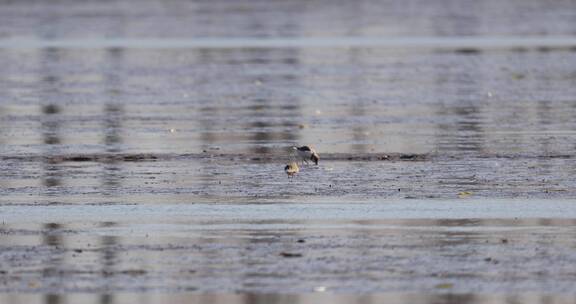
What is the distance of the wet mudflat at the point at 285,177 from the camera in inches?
410

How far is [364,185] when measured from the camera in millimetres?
14781

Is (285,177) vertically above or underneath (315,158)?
underneath

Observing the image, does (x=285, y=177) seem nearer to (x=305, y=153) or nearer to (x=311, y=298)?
(x=305, y=153)

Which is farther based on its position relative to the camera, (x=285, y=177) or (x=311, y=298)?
(x=285, y=177)

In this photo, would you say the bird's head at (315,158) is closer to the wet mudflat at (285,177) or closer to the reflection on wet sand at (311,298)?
the wet mudflat at (285,177)

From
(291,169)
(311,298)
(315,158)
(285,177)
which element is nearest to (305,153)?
(315,158)

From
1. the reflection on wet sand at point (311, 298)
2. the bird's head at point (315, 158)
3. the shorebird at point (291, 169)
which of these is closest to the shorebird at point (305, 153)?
the bird's head at point (315, 158)

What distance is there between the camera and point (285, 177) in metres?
15.5

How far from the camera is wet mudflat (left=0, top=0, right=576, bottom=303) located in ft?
34.2

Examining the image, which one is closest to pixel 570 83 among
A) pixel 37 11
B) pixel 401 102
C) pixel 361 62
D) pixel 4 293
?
pixel 401 102

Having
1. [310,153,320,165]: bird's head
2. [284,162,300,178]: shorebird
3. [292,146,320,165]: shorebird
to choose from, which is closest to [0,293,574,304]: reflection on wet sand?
[284,162,300,178]: shorebird

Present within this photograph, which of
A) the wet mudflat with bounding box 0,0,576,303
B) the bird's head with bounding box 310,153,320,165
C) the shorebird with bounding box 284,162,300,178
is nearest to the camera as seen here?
the wet mudflat with bounding box 0,0,576,303

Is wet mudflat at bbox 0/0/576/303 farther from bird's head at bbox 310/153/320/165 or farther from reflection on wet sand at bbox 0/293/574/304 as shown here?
bird's head at bbox 310/153/320/165

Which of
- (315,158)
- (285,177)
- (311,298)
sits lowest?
(311,298)
